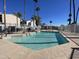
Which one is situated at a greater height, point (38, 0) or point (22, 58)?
point (38, 0)

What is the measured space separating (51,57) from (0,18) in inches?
1388

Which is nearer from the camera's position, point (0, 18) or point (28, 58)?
point (28, 58)

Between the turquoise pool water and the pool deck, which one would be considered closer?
the pool deck

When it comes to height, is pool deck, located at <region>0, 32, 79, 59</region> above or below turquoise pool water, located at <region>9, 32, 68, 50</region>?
above

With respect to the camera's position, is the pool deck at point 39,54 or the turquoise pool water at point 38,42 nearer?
the pool deck at point 39,54

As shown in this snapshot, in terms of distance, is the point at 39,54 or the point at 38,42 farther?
the point at 38,42

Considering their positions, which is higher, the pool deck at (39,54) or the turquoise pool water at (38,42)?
Answer: the pool deck at (39,54)

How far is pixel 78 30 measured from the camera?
29578mm

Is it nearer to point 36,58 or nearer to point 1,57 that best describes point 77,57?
point 36,58

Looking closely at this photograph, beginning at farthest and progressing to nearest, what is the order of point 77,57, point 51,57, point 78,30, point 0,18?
point 0,18
point 78,30
point 51,57
point 77,57

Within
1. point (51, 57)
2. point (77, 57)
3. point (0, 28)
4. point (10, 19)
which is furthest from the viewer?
point (10, 19)

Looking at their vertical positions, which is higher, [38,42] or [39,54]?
[39,54]

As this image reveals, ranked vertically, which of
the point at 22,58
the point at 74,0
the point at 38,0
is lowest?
the point at 22,58

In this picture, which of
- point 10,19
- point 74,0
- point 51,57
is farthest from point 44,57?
A: point 10,19
